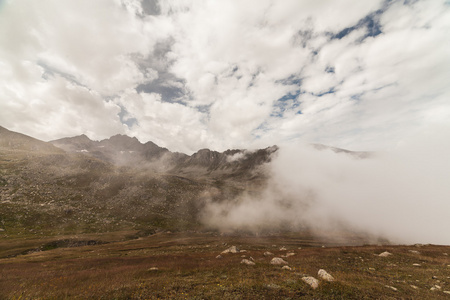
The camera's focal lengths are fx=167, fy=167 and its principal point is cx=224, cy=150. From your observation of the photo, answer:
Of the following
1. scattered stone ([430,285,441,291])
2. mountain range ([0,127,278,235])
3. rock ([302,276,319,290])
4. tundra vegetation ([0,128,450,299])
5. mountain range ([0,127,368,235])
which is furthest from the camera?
mountain range ([0,127,278,235])

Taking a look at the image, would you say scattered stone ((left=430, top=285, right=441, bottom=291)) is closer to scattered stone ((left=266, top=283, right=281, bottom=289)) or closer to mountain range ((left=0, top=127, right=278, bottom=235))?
scattered stone ((left=266, top=283, right=281, bottom=289))

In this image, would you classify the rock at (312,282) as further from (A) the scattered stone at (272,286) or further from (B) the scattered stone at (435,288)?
(B) the scattered stone at (435,288)

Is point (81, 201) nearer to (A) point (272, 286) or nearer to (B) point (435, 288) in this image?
(A) point (272, 286)

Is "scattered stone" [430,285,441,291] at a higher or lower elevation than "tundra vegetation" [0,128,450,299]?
higher

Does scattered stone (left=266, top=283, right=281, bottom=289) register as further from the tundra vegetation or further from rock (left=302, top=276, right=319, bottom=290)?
rock (left=302, top=276, right=319, bottom=290)

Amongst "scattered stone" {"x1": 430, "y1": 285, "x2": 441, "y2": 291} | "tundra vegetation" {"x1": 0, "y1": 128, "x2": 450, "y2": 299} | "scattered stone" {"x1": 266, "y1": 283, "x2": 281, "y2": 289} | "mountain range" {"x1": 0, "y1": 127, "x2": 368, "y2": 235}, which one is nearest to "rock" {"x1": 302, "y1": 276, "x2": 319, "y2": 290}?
"tundra vegetation" {"x1": 0, "y1": 128, "x2": 450, "y2": 299}

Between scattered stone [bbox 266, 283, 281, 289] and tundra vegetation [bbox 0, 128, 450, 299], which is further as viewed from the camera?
tundra vegetation [bbox 0, 128, 450, 299]

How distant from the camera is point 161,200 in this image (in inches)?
6895

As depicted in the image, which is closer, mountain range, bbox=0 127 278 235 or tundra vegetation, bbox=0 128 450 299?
tundra vegetation, bbox=0 128 450 299

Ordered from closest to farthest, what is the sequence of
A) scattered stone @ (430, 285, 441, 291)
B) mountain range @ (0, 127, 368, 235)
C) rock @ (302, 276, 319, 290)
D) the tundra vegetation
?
rock @ (302, 276, 319, 290)
scattered stone @ (430, 285, 441, 291)
the tundra vegetation
mountain range @ (0, 127, 368, 235)

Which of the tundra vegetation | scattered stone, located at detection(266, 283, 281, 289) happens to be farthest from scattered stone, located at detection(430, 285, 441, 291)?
scattered stone, located at detection(266, 283, 281, 289)

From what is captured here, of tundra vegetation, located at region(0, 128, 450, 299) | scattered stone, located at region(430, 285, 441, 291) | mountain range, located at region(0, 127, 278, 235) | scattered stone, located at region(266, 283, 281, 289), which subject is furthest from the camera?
mountain range, located at region(0, 127, 278, 235)

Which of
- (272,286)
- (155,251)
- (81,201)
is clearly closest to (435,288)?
(272,286)

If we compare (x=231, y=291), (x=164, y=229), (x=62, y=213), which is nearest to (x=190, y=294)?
(x=231, y=291)
